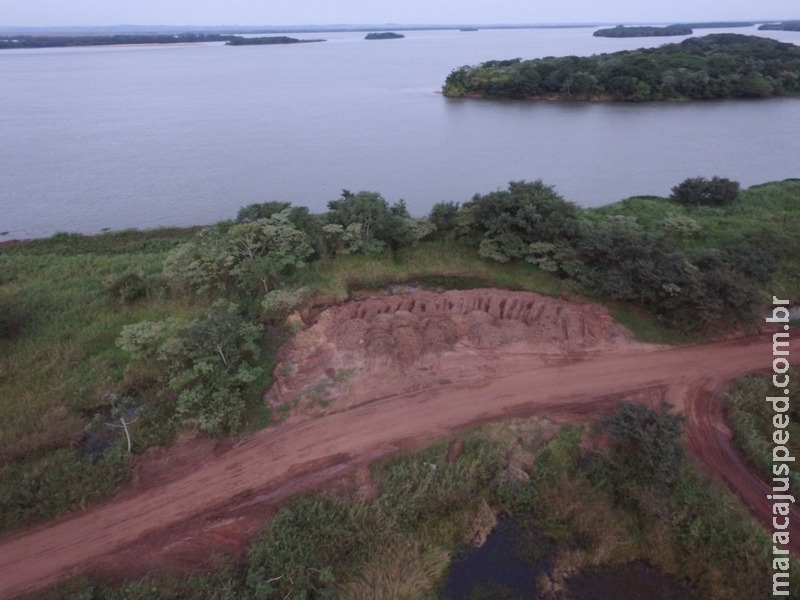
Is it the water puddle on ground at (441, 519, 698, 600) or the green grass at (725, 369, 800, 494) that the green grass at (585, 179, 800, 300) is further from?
the water puddle on ground at (441, 519, 698, 600)

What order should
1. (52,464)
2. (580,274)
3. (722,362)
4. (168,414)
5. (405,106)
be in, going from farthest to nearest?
1. (405,106)
2. (580,274)
3. (722,362)
4. (168,414)
5. (52,464)

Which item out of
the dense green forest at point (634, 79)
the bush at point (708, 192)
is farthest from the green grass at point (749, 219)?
the dense green forest at point (634, 79)

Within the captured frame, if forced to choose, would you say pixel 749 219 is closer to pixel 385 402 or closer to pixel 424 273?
pixel 424 273

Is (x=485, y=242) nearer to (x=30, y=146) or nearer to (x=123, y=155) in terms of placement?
(x=123, y=155)

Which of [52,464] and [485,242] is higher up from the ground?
[485,242]

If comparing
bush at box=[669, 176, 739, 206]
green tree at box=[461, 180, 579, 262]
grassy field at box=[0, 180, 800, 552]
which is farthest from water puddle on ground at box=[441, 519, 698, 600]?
bush at box=[669, 176, 739, 206]

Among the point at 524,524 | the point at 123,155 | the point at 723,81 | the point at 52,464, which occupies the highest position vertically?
the point at 723,81

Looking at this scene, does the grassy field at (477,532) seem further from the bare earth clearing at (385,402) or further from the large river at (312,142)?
the large river at (312,142)

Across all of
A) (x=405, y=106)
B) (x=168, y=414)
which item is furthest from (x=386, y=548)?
(x=405, y=106)
